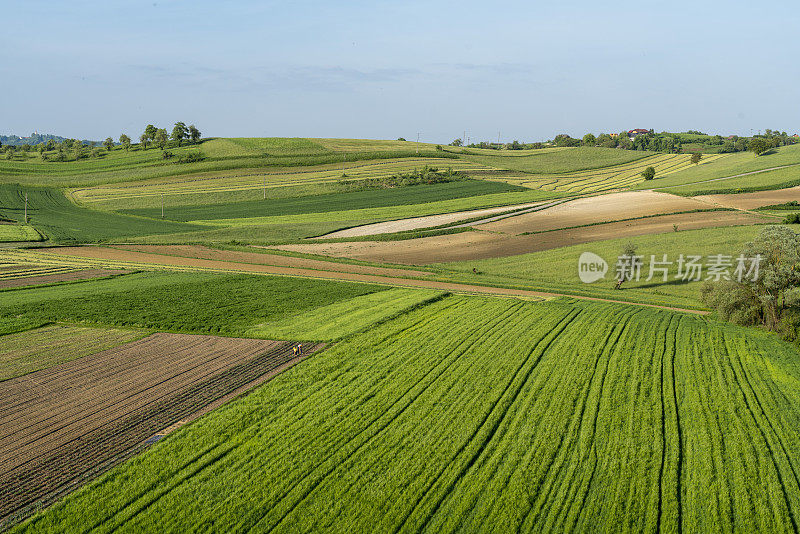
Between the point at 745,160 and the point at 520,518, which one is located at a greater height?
the point at 745,160

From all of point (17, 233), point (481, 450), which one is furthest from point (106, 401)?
point (17, 233)

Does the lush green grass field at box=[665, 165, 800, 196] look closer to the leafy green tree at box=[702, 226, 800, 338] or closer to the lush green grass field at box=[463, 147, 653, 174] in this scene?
the lush green grass field at box=[463, 147, 653, 174]

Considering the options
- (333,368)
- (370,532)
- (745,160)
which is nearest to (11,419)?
(333,368)

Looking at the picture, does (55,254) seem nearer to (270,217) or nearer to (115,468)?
(270,217)

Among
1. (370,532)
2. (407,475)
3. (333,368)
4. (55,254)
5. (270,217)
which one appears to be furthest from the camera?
(270,217)

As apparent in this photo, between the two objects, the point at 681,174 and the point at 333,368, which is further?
the point at 681,174
